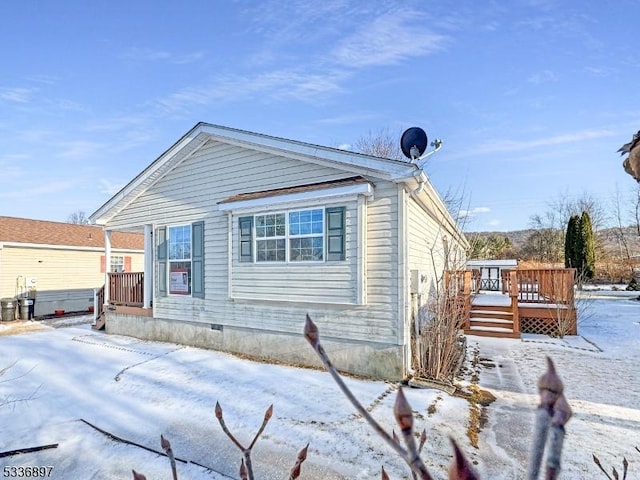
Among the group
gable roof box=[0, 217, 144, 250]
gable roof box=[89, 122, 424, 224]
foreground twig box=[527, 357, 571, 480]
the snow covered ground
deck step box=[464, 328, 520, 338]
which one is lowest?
the snow covered ground

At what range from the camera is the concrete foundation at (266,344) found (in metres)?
6.39

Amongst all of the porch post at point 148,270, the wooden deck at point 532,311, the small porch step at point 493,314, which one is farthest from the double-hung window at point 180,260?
the small porch step at point 493,314

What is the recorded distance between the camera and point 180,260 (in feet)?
30.0

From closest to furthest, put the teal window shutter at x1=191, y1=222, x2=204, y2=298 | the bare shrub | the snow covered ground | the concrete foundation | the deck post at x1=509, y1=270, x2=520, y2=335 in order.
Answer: the snow covered ground
the bare shrub
the concrete foundation
the teal window shutter at x1=191, y1=222, x2=204, y2=298
the deck post at x1=509, y1=270, x2=520, y2=335

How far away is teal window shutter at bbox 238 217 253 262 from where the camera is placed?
25.3ft

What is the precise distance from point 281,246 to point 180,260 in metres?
3.30

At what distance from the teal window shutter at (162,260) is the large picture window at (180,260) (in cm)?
16

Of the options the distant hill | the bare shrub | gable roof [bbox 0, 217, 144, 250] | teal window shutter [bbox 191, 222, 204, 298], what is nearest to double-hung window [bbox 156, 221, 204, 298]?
teal window shutter [bbox 191, 222, 204, 298]

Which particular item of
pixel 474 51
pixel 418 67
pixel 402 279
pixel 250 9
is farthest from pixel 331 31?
pixel 402 279

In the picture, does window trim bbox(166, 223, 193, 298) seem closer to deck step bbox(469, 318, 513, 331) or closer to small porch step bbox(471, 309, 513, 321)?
deck step bbox(469, 318, 513, 331)

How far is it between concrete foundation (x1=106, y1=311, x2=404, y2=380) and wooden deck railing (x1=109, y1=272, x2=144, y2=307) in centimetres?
38

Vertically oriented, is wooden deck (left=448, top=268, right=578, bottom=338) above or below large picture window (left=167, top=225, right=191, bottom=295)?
below

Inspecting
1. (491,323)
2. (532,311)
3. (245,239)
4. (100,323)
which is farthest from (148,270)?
(532,311)

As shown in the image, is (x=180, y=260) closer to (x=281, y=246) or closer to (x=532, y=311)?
(x=281, y=246)
